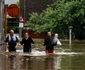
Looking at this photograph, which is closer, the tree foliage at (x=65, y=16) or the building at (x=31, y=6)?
the tree foliage at (x=65, y=16)

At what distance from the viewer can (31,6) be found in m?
71.1

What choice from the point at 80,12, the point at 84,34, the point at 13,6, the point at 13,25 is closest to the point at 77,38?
the point at 84,34

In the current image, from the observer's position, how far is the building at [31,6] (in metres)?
70.9

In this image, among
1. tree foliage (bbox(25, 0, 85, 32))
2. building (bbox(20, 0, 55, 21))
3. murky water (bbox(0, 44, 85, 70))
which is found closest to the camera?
murky water (bbox(0, 44, 85, 70))

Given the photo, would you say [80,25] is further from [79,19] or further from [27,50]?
[27,50]

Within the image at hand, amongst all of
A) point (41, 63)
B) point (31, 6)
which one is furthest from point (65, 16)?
point (41, 63)

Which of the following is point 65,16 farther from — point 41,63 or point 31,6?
point 41,63

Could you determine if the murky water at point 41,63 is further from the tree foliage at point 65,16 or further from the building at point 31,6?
the building at point 31,6

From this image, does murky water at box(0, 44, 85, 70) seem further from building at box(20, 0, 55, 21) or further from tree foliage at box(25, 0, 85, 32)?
building at box(20, 0, 55, 21)

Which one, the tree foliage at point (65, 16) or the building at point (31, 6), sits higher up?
the building at point (31, 6)

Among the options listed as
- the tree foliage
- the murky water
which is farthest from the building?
the murky water

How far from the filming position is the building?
70.9 meters

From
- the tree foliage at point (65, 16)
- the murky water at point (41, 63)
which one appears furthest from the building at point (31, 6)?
the murky water at point (41, 63)

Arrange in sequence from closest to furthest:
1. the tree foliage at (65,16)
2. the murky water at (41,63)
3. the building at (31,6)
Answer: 1. the murky water at (41,63)
2. the tree foliage at (65,16)
3. the building at (31,6)
